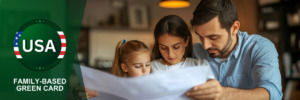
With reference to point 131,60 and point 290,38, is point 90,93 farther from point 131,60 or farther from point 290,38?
point 290,38

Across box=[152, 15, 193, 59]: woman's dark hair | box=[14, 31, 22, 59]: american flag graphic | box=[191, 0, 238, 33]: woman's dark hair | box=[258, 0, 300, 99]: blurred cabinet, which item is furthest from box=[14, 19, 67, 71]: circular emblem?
box=[258, 0, 300, 99]: blurred cabinet

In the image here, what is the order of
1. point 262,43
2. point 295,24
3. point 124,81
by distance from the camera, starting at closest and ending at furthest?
point 124,81, point 262,43, point 295,24

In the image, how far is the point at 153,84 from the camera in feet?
2.21

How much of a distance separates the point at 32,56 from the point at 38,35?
0.20 ft

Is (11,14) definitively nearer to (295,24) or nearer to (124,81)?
(124,81)

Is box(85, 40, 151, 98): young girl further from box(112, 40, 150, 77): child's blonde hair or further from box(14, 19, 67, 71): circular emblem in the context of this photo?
box(14, 19, 67, 71): circular emblem

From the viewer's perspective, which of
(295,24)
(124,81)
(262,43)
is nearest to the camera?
(124,81)

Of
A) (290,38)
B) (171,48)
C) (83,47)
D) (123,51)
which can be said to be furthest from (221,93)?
(290,38)

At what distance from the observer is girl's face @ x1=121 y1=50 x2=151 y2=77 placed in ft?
2.39

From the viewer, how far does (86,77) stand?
734 millimetres

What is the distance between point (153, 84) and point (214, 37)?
0.21 m

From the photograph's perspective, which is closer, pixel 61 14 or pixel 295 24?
pixel 61 14

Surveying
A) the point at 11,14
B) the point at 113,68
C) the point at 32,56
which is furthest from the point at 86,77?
the point at 11,14

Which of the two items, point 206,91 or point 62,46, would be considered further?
point 62,46
